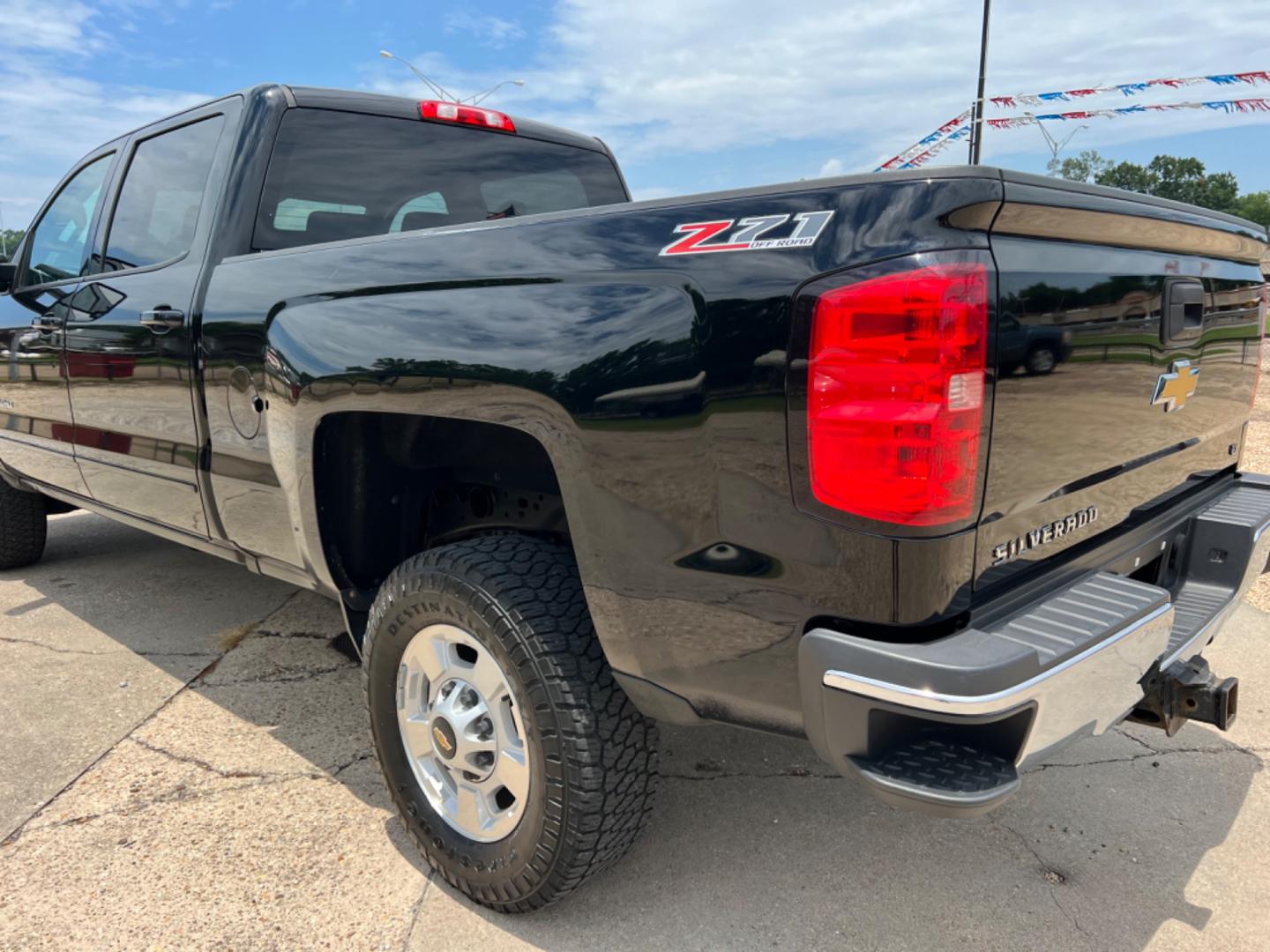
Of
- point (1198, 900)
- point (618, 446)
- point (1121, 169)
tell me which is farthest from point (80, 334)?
point (1121, 169)

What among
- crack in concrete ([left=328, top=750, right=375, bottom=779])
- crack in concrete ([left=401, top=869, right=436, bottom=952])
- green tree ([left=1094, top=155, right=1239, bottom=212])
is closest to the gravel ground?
crack in concrete ([left=401, top=869, right=436, bottom=952])

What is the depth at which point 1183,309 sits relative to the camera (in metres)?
2.06

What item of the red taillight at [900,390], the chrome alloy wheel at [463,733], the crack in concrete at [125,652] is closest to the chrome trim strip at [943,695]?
the red taillight at [900,390]

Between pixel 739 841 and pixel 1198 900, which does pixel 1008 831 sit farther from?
pixel 739 841

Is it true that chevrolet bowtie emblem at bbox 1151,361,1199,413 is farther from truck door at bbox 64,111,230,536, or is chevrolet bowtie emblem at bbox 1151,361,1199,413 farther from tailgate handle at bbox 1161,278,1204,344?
truck door at bbox 64,111,230,536

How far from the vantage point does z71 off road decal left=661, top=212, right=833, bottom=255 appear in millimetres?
1513

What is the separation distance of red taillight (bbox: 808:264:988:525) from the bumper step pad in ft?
1.27

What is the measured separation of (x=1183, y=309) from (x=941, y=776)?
1252mm

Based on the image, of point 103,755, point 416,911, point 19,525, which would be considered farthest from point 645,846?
point 19,525

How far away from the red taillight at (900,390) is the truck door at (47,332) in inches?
126

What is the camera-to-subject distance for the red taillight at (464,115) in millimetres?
3275

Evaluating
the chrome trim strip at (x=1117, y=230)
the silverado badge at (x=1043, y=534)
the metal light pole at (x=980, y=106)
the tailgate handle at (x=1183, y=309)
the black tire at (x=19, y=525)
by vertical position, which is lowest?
the black tire at (x=19, y=525)

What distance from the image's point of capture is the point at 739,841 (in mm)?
2461

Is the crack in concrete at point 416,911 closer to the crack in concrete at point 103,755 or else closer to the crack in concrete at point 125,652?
the crack in concrete at point 103,755
